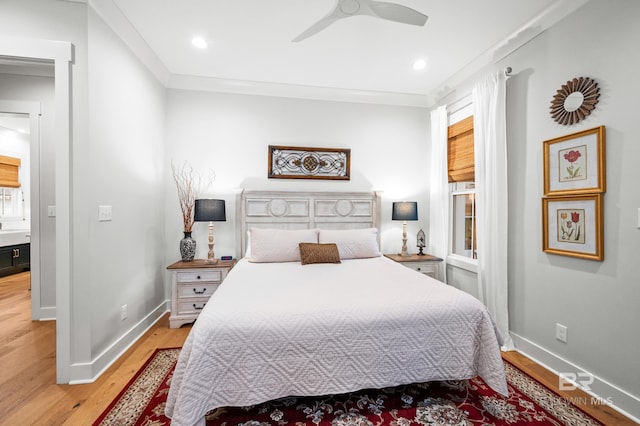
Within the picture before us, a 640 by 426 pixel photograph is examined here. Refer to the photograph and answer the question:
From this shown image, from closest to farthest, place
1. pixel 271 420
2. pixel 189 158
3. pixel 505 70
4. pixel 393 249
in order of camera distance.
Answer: pixel 271 420 < pixel 505 70 < pixel 189 158 < pixel 393 249

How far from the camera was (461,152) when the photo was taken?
127 inches

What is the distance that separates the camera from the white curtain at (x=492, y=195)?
8.30 feet

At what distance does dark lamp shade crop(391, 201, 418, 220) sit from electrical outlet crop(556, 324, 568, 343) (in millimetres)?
1749

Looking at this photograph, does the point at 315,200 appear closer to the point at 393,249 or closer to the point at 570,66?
the point at 393,249

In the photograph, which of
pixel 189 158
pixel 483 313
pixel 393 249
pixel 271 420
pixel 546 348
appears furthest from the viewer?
pixel 393 249

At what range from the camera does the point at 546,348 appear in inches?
88.3

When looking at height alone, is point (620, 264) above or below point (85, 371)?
above

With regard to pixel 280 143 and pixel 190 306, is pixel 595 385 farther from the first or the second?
pixel 280 143

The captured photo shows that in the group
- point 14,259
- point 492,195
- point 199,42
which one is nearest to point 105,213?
point 199,42

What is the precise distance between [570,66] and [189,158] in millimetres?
3755

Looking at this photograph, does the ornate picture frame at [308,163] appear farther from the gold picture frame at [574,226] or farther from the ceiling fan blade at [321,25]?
the gold picture frame at [574,226]

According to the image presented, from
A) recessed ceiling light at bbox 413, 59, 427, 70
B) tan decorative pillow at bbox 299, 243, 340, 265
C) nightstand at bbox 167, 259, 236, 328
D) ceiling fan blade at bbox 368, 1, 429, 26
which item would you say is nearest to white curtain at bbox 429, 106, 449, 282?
recessed ceiling light at bbox 413, 59, 427, 70

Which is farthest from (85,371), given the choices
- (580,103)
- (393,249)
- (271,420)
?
(580,103)

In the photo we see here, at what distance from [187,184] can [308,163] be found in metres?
1.53
